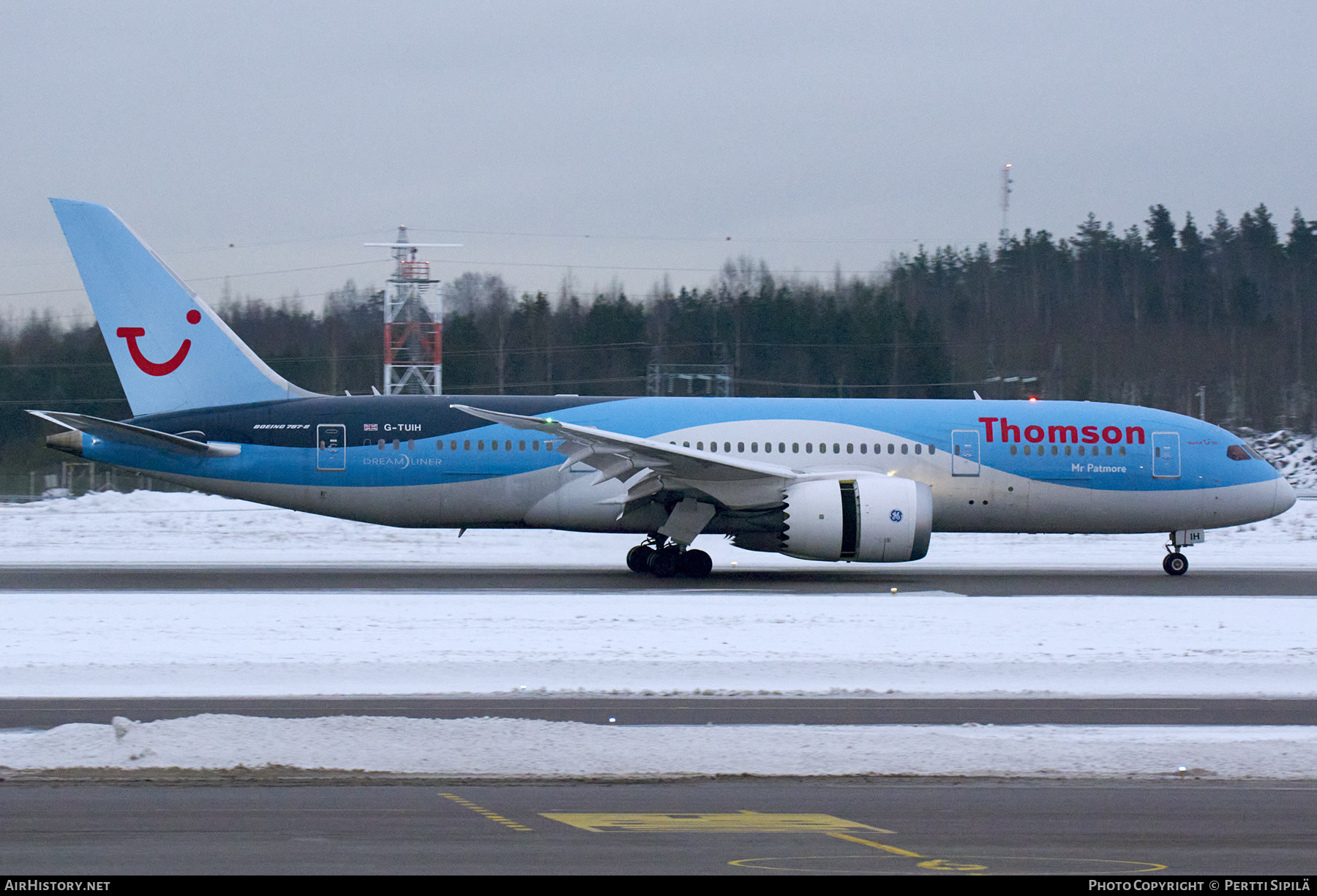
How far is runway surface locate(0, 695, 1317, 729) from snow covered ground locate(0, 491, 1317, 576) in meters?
11.3

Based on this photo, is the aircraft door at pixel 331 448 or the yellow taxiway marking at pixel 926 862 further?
the aircraft door at pixel 331 448

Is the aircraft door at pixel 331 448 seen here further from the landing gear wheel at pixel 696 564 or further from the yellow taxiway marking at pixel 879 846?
the yellow taxiway marking at pixel 879 846

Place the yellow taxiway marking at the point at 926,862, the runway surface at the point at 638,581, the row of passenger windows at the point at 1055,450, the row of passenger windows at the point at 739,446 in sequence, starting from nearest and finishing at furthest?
1. the yellow taxiway marking at the point at 926,862
2. the runway surface at the point at 638,581
3. the row of passenger windows at the point at 739,446
4. the row of passenger windows at the point at 1055,450

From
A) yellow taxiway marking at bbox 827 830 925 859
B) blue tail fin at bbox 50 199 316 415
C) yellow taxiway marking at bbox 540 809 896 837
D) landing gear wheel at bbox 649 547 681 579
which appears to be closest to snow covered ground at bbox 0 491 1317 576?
landing gear wheel at bbox 649 547 681 579

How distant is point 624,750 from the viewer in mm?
7570

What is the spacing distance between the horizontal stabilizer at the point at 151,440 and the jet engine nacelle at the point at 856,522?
28.5 feet

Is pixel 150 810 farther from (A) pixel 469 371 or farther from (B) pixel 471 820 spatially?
(A) pixel 469 371

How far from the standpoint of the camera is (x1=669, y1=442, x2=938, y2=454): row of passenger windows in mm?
19969

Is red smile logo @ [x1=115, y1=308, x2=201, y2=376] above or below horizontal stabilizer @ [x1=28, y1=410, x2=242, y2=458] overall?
above

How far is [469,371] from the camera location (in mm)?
48156

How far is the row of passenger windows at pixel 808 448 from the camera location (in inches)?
786

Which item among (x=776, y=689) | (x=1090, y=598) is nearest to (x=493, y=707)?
(x=776, y=689)

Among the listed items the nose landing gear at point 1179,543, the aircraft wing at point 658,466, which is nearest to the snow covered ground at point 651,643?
the aircraft wing at point 658,466

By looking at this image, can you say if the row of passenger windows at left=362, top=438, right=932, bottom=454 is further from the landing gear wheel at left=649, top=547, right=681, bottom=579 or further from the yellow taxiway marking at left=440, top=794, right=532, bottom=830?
the yellow taxiway marking at left=440, top=794, right=532, bottom=830
